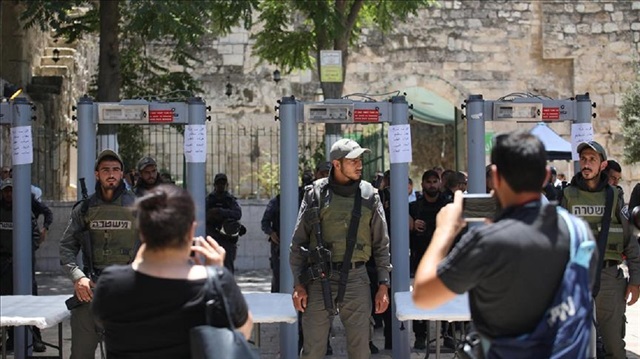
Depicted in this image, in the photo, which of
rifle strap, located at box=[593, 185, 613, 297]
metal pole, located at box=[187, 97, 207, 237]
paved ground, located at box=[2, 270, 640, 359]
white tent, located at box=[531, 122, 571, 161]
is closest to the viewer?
rifle strap, located at box=[593, 185, 613, 297]

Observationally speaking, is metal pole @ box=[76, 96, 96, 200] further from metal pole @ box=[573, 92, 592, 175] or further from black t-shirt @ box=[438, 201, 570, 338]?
black t-shirt @ box=[438, 201, 570, 338]

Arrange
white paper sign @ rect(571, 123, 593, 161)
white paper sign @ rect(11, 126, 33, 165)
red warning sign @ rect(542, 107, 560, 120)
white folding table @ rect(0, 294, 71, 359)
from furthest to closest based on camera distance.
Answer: red warning sign @ rect(542, 107, 560, 120) → white paper sign @ rect(571, 123, 593, 161) → white paper sign @ rect(11, 126, 33, 165) → white folding table @ rect(0, 294, 71, 359)

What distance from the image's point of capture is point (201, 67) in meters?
21.8

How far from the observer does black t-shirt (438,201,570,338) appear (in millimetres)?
3420

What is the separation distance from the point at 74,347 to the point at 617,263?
13.4ft

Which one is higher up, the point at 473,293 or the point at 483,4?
the point at 483,4

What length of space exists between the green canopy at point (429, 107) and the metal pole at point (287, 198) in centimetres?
1547

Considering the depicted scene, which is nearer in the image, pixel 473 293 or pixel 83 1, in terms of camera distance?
pixel 473 293

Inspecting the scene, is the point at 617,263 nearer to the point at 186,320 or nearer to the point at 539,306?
the point at 539,306

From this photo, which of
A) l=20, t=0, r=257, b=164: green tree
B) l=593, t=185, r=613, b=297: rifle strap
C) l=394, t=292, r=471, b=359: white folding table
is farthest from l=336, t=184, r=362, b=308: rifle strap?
l=20, t=0, r=257, b=164: green tree

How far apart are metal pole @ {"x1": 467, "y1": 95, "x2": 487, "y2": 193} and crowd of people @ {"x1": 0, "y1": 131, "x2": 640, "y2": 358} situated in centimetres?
47

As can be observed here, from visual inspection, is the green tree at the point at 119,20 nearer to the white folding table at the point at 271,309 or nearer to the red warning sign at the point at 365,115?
the red warning sign at the point at 365,115

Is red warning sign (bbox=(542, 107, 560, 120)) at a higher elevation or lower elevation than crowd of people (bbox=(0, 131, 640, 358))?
higher

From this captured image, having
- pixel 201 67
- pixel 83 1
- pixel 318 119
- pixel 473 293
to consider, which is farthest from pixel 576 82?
pixel 473 293
